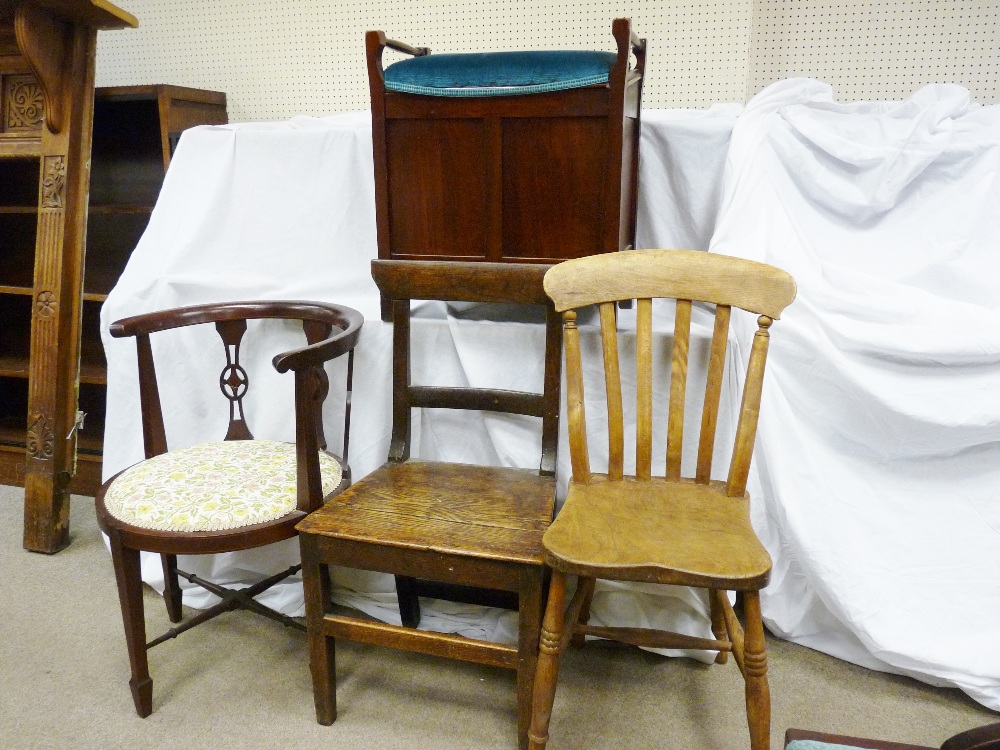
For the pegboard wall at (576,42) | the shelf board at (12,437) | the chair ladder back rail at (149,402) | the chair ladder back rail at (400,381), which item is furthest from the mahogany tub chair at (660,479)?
the shelf board at (12,437)

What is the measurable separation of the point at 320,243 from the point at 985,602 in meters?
1.84

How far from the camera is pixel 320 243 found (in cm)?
207

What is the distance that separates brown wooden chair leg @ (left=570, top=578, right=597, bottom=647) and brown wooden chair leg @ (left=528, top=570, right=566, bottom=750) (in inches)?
11.2

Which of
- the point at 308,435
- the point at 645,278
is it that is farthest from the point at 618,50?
the point at 308,435

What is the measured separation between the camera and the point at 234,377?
1.85 metres

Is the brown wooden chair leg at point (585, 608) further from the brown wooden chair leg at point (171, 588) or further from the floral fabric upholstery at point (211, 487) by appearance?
the brown wooden chair leg at point (171, 588)

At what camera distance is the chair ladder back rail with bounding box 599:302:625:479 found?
4.84ft

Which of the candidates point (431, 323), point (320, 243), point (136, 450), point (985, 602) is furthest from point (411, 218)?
point (985, 602)

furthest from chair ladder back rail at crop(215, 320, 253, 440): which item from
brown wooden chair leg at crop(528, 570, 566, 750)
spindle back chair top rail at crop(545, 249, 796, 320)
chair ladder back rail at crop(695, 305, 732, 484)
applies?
chair ladder back rail at crop(695, 305, 732, 484)

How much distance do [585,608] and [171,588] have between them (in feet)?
3.34

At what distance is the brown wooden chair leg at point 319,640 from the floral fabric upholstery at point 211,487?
135 mm

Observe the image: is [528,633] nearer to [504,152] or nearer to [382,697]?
[382,697]

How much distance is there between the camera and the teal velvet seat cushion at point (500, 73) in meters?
1.54

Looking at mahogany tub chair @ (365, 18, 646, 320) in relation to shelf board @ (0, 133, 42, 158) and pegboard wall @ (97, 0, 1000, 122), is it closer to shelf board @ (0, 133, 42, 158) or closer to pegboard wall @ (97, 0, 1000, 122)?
pegboard wall @ (97, 0, 1000, 122)
